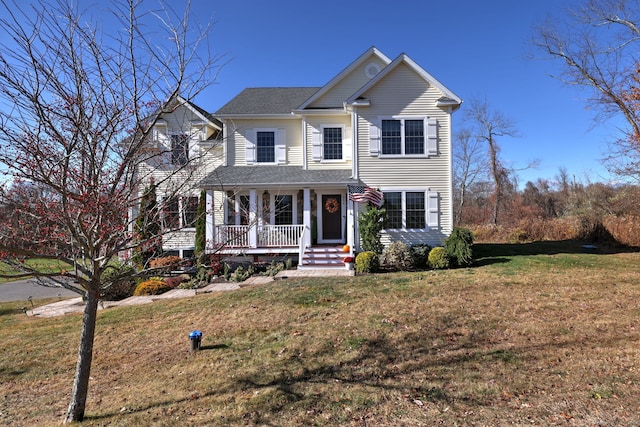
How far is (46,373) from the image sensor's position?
513 cm

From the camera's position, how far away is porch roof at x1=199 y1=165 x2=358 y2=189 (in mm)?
12188

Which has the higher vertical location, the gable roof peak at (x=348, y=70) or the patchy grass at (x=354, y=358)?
the gable roof peak at (x=348, y=70)

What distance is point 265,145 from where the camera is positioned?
46.8ft

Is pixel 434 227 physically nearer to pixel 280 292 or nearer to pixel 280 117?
pixel 280 292

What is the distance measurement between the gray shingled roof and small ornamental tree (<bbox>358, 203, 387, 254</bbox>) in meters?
6.02

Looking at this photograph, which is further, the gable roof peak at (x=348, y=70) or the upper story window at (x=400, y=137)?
the gable roof peak at (x=348, y=70)

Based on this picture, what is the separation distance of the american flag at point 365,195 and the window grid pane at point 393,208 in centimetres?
45

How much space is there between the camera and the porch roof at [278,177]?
12188 millimetres

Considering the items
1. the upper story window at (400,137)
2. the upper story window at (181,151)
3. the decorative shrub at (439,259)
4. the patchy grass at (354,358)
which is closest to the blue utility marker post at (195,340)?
the patchy grass at (354,358)

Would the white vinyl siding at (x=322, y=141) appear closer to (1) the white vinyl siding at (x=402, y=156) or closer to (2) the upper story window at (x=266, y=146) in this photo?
(1) the white vinyl siding at (x=402, y=156)

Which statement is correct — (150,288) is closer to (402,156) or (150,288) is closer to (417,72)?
(402,156)

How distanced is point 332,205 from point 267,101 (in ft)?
20.1

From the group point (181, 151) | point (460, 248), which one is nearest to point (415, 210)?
point (460, 248)

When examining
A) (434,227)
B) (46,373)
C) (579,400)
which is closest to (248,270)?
(46,373)
